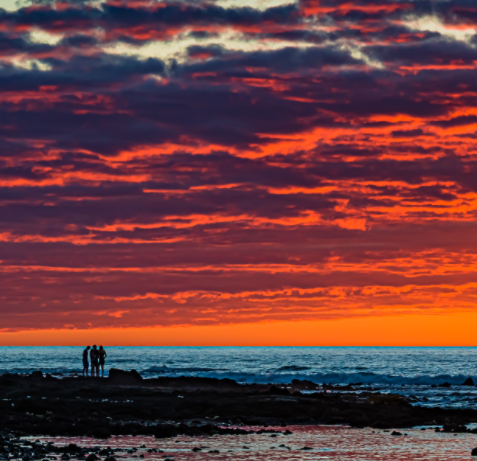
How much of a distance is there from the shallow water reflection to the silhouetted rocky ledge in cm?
171

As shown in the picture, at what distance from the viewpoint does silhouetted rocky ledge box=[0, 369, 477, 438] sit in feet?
97.3

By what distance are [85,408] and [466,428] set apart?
1799 centimetres

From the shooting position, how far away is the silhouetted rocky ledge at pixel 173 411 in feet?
97.3

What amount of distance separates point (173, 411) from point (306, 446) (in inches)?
439

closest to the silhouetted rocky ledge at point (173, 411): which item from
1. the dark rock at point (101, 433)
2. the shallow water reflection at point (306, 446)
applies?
the dark rock at point (101, 433)

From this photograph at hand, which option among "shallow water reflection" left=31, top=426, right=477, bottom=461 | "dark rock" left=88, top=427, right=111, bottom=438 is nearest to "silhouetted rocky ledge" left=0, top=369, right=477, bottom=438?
"dark rock" left=88, top=427, right=111, bottom=438

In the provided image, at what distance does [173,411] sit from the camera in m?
35.7

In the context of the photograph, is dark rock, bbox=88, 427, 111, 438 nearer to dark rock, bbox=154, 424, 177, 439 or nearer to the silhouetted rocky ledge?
the silhouetted rocky ledge

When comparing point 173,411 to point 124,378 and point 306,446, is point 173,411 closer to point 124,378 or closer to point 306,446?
point 306,446

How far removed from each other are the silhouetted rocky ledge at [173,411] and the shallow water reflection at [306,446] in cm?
171

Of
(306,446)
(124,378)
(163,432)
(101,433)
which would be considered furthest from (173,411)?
(124,378)

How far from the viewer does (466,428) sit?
106 feet

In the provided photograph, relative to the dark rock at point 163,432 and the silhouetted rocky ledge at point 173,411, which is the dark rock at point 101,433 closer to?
the silhouetted rocky ledge at point 173,411

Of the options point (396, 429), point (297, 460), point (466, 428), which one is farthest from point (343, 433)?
point (297, 460)
